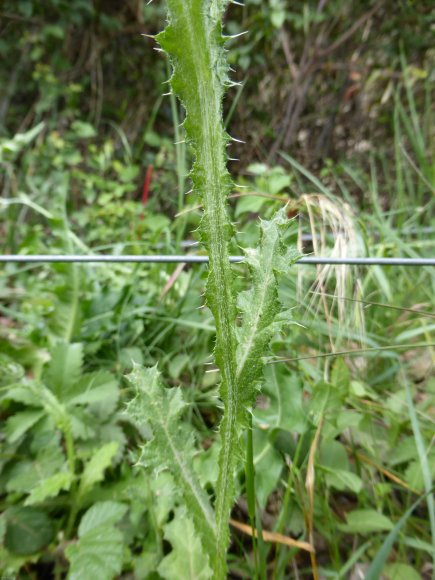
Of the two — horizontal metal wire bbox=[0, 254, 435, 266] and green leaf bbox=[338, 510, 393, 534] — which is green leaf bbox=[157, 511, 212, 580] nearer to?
green leaf bbox=[338, 510, 393, 534]

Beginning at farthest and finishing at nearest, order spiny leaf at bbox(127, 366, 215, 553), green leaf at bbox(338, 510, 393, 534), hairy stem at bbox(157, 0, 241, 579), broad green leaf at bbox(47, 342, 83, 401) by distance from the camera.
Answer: broad green leaf at bbox(47, 342, 83, 401) < green leaf at bbox(338, 510, 393, 534) < spiny leaf at bbox(127, 366, 215, 553) < hairy stem at bbox(157, 0, 241, 579)

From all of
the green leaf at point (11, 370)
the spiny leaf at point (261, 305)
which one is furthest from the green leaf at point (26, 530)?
the spiny leaf at point (261, 305)

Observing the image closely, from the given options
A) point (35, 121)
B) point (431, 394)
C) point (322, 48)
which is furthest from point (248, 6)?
point (431, 394)

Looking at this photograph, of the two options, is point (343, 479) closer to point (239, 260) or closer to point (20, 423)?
point (239, 260)

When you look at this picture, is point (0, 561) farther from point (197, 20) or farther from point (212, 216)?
point (197, 20)

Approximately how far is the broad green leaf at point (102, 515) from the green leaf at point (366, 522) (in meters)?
0.37

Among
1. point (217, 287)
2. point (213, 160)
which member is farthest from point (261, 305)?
point (213, 160)

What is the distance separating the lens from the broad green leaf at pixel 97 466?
86 centimetres

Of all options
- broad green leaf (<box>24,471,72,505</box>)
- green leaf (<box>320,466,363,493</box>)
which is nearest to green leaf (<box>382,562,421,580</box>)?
green leaf (<box>320,466,363,493</box>)

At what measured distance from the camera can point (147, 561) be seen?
0.79m

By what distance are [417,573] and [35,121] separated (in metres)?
2.95

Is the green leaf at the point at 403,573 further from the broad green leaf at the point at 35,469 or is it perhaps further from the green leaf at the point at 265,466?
the broad green leaf at the point at 35,469

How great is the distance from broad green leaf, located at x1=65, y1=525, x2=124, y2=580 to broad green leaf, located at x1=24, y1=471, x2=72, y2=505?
0.29 ft

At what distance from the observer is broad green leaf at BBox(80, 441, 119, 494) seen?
0.86 metres
